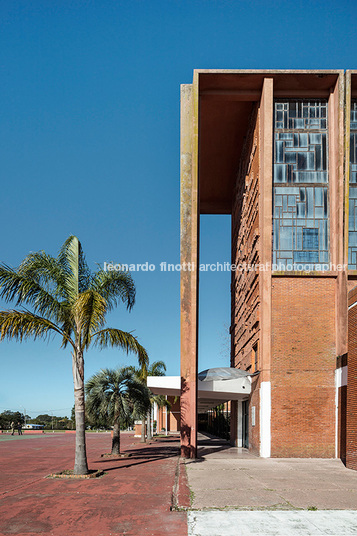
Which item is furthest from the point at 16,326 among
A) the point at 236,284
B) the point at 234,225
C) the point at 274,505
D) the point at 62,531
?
the point at 234,225

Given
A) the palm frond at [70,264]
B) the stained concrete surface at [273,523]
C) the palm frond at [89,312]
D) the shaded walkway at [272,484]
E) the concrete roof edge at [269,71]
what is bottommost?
the shaded walkway at [272,484]

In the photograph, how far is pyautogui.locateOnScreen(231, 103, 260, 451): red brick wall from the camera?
95.7ft

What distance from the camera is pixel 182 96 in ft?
94.4

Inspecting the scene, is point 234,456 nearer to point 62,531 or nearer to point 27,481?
point 27,481

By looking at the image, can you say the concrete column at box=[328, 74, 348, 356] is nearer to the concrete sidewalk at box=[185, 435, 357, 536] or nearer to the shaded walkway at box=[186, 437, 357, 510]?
the shaded walkway at box=[186, 437, 357, 510]

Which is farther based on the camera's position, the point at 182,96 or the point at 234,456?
the point at 182,96

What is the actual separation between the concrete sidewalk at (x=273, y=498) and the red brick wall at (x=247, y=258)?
7996 millimetres

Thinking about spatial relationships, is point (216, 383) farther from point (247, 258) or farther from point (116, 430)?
point (247, 258)

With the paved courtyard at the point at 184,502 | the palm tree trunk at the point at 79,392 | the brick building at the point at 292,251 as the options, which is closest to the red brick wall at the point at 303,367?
the brick building at the point at 292,251

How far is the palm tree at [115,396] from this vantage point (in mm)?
25469

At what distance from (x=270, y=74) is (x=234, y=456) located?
62.7 feet

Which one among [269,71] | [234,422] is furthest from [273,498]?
[234,422]

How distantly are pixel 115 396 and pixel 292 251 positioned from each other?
11.1 m

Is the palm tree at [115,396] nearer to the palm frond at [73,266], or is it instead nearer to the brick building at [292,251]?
the brick building at [292,251]
